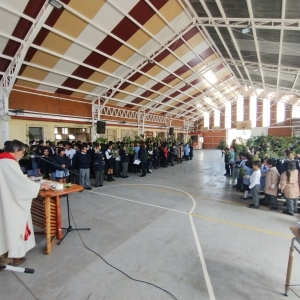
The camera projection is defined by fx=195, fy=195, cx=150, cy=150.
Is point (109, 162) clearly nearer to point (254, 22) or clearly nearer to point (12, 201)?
point (12, 201)

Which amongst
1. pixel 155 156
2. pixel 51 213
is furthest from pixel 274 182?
pixel 155 156

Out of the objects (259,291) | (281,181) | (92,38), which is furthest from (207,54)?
(259,291)

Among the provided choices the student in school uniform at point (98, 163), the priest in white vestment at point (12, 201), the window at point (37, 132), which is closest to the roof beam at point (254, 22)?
the student in school uniform at point (98, 163)

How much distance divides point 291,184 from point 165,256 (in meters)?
3.18

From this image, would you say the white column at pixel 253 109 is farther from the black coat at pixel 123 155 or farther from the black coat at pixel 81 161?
the black coat at pixel 81 161

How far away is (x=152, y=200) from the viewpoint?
517 centimetres

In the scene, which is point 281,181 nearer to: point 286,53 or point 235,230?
point 235,230

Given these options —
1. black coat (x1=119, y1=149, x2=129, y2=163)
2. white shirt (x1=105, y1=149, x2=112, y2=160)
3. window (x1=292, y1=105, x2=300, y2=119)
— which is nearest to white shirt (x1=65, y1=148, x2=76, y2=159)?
white shirt (x1=105, y1=149, x2=112, y2=160)

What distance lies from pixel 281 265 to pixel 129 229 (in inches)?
89.8

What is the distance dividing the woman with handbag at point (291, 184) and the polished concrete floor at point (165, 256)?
0.31 meters

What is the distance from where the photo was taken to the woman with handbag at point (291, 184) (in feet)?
13.4

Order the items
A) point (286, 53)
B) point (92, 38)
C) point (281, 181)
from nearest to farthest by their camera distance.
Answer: point (281, 181) → point (92, 38) → point (286, 53)

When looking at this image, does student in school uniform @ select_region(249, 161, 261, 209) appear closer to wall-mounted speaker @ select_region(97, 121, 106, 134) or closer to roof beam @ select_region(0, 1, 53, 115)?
roof beam @ select_region(0, 1, 53, 115)

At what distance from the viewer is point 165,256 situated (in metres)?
2.69
